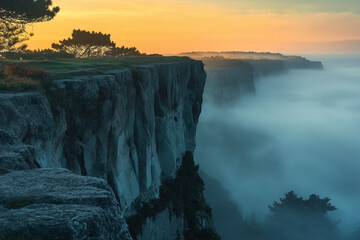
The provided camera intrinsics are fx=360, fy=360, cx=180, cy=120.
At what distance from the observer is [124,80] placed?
73.8ft

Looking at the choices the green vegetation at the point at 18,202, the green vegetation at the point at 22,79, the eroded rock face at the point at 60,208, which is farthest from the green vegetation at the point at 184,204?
the green vegetation at the point at 18,202

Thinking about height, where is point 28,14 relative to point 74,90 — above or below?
above

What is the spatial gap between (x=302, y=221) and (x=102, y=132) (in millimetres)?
60323

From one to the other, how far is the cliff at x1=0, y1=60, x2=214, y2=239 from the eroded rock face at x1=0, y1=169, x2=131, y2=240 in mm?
38

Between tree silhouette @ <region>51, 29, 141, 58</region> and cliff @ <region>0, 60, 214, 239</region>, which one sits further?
tree silhouette @ <region>51, 29, 141, 58</region>

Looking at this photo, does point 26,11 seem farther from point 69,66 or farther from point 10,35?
point 69,66

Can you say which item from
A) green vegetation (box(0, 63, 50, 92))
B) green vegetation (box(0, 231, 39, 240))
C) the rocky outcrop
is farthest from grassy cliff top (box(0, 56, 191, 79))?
the rocky outcrop

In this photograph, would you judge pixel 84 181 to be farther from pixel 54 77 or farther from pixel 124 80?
pixel 124 80

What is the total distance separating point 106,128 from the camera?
62.1 ft

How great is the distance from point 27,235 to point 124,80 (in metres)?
18.3

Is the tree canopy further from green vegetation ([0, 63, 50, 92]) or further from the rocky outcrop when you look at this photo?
→ the rocky outcrop

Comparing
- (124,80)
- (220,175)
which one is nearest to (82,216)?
(124,80)

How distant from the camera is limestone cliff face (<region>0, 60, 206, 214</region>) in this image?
1198cm

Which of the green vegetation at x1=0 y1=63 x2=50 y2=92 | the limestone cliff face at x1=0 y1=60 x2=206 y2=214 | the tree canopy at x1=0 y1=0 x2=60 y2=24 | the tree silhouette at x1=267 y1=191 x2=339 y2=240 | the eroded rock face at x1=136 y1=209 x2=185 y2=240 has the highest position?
the tree canopy at x1=0 y1=0 x2=60 y2=24
